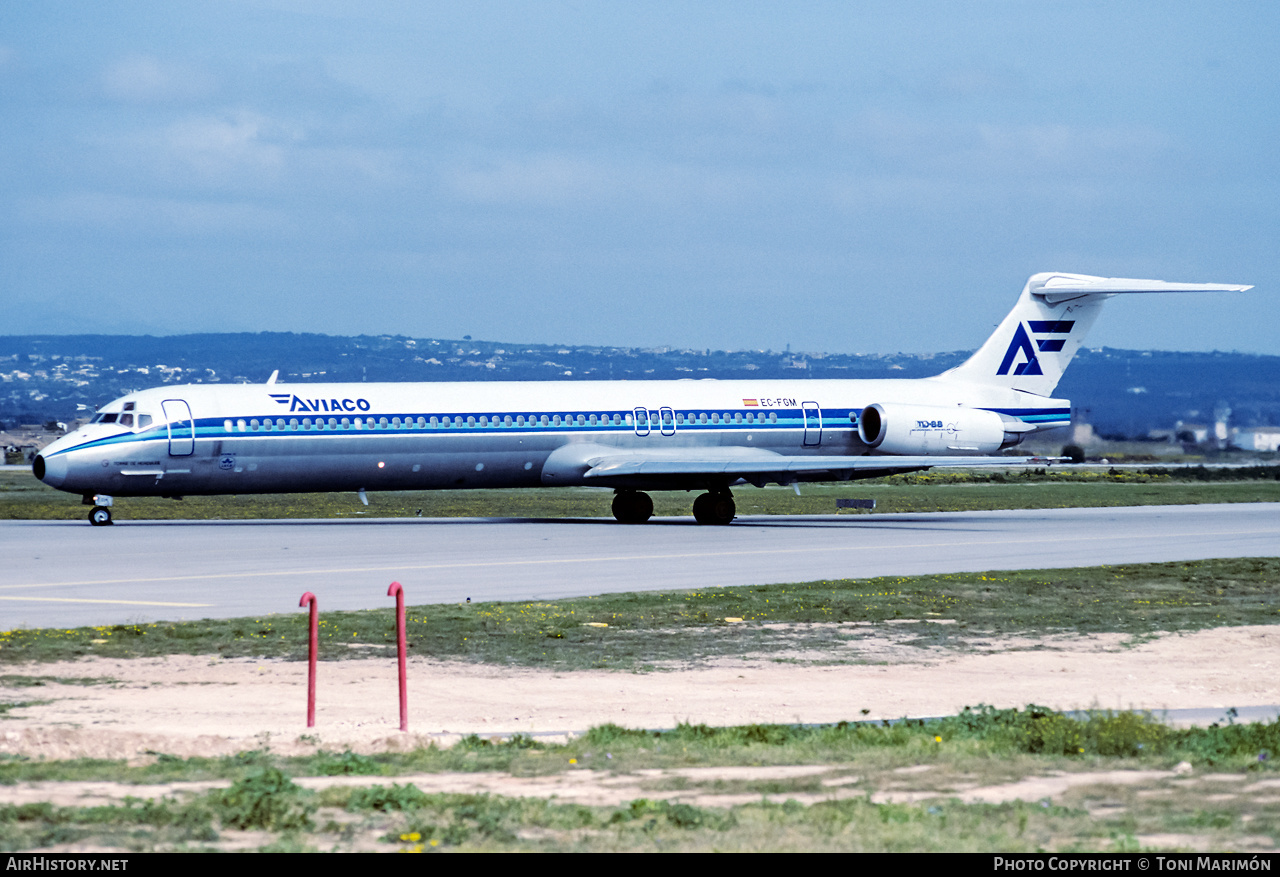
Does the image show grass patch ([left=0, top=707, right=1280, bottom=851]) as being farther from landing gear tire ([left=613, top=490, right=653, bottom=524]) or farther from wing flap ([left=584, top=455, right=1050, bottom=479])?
landing gear tire ([left=613, top=490, right=653, bottom=524])

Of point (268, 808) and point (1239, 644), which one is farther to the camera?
point (1239, 644)

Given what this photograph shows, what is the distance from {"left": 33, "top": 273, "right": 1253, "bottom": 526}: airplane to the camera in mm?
38375

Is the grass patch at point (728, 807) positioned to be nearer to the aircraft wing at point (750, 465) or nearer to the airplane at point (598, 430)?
the airplane at point (598, 430)

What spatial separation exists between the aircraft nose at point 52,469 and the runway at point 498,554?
4.19ft

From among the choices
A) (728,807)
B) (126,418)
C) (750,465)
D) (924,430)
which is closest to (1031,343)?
(924,430)

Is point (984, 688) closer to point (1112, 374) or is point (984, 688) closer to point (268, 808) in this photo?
point (268, 808)

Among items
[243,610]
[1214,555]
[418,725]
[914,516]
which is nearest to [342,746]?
[418,725]

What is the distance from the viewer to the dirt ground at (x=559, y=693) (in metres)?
12.5

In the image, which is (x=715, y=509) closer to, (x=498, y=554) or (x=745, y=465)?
(x=745, y=465)

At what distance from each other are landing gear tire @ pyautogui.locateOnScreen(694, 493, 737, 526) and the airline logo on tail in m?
9.63

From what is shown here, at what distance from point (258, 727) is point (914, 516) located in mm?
35257

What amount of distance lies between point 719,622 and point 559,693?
19.0ft

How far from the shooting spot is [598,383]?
4297cm

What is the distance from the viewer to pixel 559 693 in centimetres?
1510
